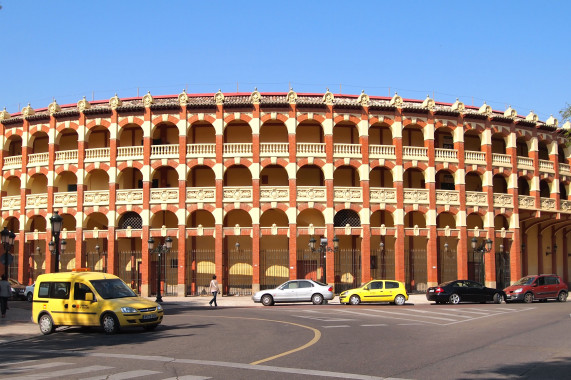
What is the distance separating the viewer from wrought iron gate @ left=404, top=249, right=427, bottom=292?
4750 centimetres

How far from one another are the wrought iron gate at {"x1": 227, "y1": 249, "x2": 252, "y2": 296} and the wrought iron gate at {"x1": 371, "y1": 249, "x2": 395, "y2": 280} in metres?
9.44

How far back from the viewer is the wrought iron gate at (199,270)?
152 feet

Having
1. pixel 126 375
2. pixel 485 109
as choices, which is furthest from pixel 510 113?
pixel 126 375

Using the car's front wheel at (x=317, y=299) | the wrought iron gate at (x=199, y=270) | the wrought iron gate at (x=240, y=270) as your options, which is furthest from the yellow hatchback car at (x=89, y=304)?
the wrought iron gate at (x=240, y=270)

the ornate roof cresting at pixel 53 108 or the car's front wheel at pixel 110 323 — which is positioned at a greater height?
the ornate roof cresting at pixel 53 108

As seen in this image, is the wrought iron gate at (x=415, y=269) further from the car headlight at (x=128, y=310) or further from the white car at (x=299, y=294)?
the car headlight at (x=128, y=310)

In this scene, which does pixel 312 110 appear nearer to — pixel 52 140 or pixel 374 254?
A: pixel 374 254

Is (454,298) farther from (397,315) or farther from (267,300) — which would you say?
(267,300)

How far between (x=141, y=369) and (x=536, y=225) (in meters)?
48.9

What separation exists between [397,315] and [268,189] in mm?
19963

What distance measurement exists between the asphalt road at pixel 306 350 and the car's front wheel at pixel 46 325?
1.34 ft

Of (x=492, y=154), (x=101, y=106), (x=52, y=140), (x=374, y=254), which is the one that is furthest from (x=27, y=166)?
(x=492, y=154)

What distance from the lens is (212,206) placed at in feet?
150

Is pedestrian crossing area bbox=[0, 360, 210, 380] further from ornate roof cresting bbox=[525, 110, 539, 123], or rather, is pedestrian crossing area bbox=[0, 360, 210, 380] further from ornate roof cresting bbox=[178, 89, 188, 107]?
ornate roof cresting bbox=[525, 110, 539, 123]
